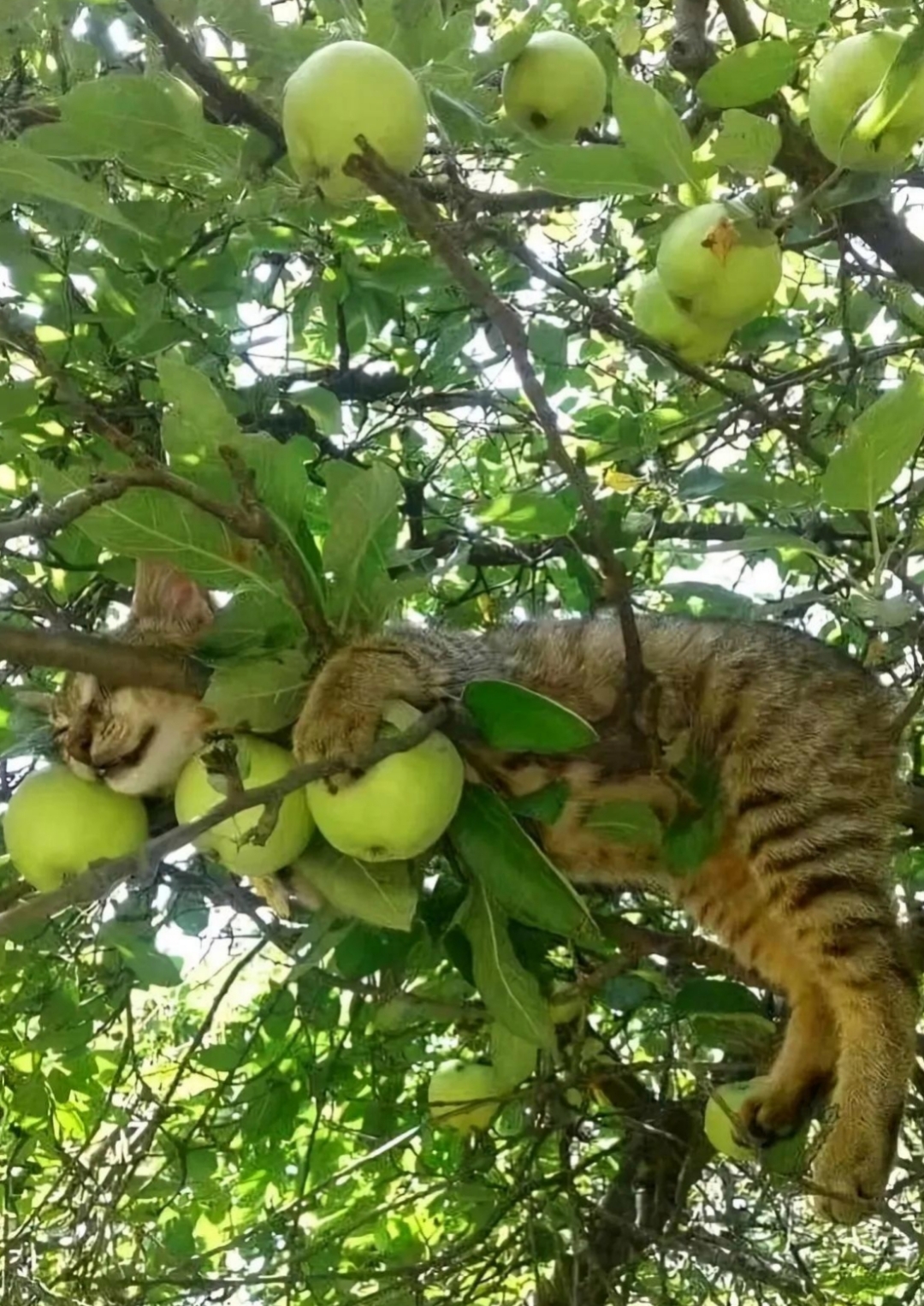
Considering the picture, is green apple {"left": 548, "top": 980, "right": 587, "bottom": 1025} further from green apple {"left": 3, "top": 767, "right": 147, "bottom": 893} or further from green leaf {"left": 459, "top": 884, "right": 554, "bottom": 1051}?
green apple {"left": 3, "top": 767, "right": 147, "bottom": 893}

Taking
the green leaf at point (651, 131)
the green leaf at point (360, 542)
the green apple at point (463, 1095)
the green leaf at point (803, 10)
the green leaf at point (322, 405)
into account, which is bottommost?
the green apple at point (463, 1095)

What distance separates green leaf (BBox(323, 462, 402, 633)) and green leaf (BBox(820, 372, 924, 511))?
17.8 inches

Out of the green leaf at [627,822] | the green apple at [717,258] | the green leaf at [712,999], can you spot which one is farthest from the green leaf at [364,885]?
the green apple at [717,258]

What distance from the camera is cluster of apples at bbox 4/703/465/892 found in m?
1.40

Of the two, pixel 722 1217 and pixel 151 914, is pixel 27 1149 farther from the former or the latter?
pixel 722 1217

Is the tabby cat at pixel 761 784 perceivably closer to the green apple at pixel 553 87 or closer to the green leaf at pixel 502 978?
the green leaf at pixel 502 978

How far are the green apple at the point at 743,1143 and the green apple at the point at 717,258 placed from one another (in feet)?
3.56

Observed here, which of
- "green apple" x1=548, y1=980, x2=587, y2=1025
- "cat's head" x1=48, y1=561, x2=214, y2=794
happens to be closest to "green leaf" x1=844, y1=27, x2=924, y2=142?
"cat's head" x1=48, y1=561, x2=214, y2=794

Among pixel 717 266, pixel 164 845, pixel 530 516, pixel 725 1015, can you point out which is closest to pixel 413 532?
pixel 530 516

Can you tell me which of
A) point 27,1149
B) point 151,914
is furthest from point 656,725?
point 27,1149

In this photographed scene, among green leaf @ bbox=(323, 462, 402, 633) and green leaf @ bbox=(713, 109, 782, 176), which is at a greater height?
green leaf @ bbox=(713, 109, 782, 176)

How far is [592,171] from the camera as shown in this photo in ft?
4.53

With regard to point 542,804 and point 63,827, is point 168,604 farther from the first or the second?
point 542,804

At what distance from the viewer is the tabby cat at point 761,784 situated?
1890mm
